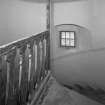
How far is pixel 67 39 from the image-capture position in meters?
5.21

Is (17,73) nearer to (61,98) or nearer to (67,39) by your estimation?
(61,98)

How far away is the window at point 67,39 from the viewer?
17.0 feet

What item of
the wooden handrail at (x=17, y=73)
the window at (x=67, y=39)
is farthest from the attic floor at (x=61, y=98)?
the window at (x=67, y=39)

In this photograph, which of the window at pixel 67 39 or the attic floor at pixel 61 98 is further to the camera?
the window at pixel 67 39

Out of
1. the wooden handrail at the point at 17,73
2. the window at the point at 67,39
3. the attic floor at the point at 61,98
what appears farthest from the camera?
the window at the point at 67,39

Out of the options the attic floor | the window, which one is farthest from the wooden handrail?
the window

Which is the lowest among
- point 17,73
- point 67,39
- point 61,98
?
point 61,98

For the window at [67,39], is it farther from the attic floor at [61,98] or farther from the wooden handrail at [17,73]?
the wooden handrail at [17,73]

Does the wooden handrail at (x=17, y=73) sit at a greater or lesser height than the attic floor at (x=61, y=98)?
Result: greater

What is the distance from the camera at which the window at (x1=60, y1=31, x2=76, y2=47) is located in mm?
5168

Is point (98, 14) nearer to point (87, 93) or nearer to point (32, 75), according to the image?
point (87, 93)

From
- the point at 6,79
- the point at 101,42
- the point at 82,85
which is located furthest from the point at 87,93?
the point at 6,79

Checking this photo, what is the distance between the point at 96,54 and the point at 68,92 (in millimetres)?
1673

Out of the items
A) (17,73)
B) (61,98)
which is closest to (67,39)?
(61,98)
